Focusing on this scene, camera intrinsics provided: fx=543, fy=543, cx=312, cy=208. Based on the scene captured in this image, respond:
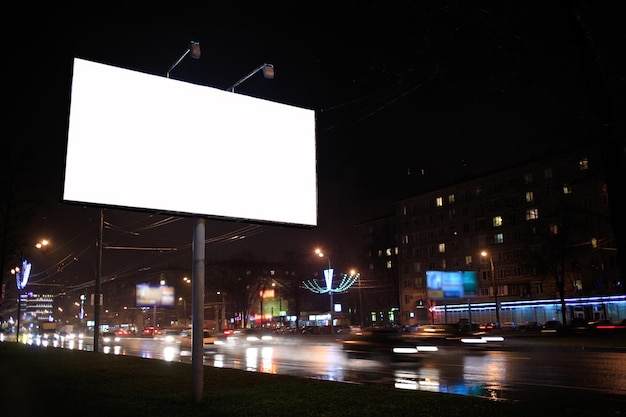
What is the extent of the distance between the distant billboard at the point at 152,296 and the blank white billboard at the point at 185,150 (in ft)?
106

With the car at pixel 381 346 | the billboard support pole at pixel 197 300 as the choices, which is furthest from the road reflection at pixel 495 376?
the billboard support pole at pixel 197 300

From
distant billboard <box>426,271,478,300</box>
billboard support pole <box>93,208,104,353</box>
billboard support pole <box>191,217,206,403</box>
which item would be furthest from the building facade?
billboard support pole <box>191,217,206,403</box>

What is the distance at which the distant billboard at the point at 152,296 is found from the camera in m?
41.4

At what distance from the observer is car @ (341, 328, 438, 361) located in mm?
23672

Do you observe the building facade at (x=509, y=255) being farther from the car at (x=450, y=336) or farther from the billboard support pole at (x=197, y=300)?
the billboard support pole at (x=197, y=300)

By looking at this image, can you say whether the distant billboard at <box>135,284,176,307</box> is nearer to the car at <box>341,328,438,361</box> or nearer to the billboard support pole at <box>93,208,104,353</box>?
the billboard support pole at <box>93,208,104,353</box>

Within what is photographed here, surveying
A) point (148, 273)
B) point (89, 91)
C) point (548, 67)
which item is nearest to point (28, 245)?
point (89, 91)

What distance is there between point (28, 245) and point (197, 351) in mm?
31366

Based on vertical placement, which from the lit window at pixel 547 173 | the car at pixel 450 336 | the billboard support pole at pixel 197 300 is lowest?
the car at pixel 450 336

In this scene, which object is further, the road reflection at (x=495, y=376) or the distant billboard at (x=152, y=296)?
the distant billboard at (x=152, y=296)

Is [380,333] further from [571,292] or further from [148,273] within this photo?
[148,273]

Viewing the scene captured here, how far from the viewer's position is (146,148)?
10266mm

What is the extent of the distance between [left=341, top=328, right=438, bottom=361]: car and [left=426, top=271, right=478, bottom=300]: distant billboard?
74.0 feet

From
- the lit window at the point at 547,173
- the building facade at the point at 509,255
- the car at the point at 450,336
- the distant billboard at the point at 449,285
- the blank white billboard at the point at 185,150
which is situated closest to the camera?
the blank white billboard at the point at 185,150
